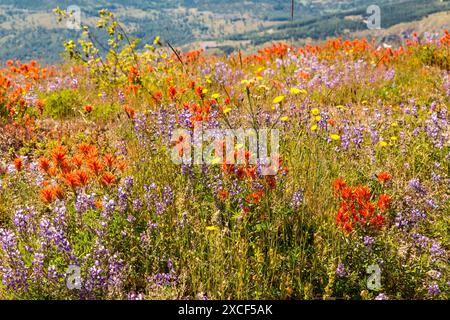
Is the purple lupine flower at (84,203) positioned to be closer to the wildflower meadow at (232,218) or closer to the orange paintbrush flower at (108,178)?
the wildflower meadow at (232,218)

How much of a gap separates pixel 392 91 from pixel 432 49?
299cm

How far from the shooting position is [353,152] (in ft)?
15.4

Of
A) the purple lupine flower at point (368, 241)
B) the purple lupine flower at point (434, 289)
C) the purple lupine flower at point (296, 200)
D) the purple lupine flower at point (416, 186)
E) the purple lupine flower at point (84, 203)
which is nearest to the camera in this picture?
the purple lupine flower at point (434, 289)

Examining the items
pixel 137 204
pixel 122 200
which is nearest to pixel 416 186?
pixel 137 204

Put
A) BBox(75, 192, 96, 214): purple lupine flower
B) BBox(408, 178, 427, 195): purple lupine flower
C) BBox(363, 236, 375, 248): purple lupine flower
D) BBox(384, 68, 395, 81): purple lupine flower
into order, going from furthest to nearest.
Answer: BBox(384, 68, 395, 81): purple lupine flower, BBox(408, 178, 427, 195): purple lupine flower, BBox(75, 192, 96, 214): purple lupine flower, BBox(363, 236, 375, 248): purple lupine flower

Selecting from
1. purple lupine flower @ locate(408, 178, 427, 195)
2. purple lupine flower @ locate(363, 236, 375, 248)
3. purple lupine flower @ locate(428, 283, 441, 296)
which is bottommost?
purple lupine flower @ locate(428, 283, 441, 296)

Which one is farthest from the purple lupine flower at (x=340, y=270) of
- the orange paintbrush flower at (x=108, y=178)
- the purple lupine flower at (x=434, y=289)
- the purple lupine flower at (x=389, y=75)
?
the purple lupine flower at (x=389, y=75)

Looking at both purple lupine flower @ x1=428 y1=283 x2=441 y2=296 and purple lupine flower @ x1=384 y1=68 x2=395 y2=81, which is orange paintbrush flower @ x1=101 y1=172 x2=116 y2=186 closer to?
purple lupine flower @ x1=428 y1=283 x2=441 y2=296

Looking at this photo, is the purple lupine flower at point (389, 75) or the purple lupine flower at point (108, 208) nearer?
the purple lupine flower at point (108, 208)

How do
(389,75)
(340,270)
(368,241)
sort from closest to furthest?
(340,270) → (368,241) → (389,75)

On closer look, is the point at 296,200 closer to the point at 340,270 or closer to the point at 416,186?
the point at 340,270

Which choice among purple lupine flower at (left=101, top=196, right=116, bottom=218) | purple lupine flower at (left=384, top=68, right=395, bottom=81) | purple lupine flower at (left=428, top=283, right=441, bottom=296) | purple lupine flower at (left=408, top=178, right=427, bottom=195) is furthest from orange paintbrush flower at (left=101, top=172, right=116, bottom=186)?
purple lupine flower at (left=384, top=68, right=395, bottom=81)

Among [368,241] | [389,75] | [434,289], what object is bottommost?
[434,289]

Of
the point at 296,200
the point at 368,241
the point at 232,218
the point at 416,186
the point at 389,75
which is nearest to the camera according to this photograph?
the point at 368,241
